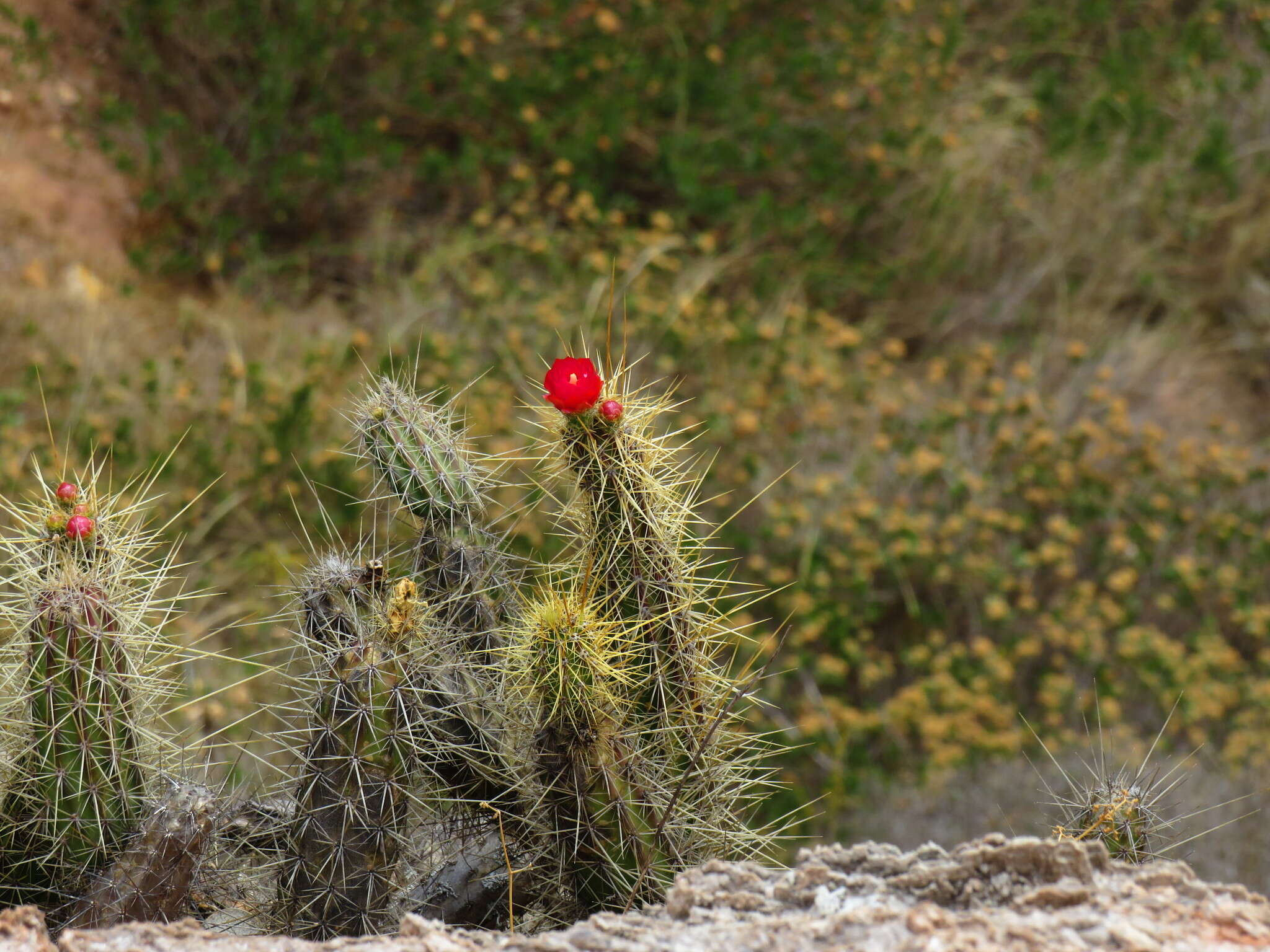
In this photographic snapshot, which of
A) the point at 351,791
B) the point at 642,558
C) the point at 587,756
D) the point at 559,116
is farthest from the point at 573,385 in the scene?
the point at 559,116

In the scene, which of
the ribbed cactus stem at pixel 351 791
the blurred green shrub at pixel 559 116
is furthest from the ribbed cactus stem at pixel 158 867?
the blurred green shrub at pixel 559 116

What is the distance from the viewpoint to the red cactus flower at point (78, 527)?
188cm

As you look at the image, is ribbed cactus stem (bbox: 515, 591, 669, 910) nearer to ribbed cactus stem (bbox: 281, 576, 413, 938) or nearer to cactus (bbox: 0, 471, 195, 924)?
ribbed cactus stem (bbox: 281, 576, 413, 938)

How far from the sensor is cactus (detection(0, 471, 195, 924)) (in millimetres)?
1849

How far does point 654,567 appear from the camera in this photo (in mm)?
1947

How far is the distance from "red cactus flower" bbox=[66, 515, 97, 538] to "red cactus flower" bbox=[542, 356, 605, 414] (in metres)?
0.75

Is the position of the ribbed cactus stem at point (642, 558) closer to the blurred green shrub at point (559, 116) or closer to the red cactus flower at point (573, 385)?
the red cactus flower at point (573, 385)

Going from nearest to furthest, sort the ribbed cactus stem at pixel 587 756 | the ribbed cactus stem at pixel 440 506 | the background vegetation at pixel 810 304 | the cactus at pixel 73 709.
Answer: the ribbed cactus stem at pixel 587 756
the cactus at pixel 73 709
the ribbed cactus stem at pixel 440 506
the background vegetation at pixel 810 304

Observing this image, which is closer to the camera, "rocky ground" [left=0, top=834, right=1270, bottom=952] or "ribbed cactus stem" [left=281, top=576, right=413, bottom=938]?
"rocky ground" [left=0, top=834, right=1270, bottom=952]

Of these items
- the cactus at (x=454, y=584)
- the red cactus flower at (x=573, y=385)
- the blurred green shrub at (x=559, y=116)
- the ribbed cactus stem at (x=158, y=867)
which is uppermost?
the blurred green shrub at (x=559, y=116)

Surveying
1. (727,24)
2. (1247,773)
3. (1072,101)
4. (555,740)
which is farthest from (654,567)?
(1072,101)

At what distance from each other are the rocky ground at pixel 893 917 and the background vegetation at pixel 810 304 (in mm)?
2267

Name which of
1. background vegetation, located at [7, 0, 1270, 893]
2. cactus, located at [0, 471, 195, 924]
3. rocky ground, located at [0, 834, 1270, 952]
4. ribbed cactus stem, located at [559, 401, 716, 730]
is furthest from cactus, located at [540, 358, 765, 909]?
background vegetation, located at [7, 0, 1270, 893]

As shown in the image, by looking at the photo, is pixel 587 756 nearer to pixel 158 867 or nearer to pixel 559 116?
pixel 158 867
